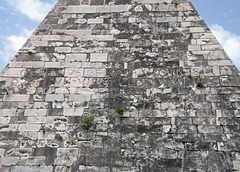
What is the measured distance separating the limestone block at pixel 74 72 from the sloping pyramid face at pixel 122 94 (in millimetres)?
25

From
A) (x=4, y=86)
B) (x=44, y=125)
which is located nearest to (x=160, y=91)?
(x=44, y=125)

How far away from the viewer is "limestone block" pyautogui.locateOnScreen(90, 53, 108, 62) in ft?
23.1

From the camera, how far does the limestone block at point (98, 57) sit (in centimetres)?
705

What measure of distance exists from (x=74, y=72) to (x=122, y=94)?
52.7 inches

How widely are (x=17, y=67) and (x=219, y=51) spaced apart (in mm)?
5012

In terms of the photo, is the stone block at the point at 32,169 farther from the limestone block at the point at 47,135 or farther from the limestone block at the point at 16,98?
the limestone block at the point at 16,98

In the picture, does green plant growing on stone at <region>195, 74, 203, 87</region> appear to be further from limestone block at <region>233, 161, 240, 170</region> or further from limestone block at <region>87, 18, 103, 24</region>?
limestone block at <region>87, 18, 103, 24</region>

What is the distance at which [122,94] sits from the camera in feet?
21.5

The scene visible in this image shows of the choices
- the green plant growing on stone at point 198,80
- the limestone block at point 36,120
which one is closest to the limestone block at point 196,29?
the green plant growing on stone at point 198,80

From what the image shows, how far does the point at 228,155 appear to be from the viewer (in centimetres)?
573

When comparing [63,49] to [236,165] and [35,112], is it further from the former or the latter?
[236,165]

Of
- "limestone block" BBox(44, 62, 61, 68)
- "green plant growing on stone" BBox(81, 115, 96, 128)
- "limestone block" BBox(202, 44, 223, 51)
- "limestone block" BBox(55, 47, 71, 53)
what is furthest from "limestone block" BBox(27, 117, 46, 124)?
"limestone block" BBox(202, 44, 223, 51)

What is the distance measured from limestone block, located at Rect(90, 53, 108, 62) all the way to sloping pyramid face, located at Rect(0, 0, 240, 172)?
0.08 feet

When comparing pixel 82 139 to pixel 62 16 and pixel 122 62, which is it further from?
pixel 62 16
